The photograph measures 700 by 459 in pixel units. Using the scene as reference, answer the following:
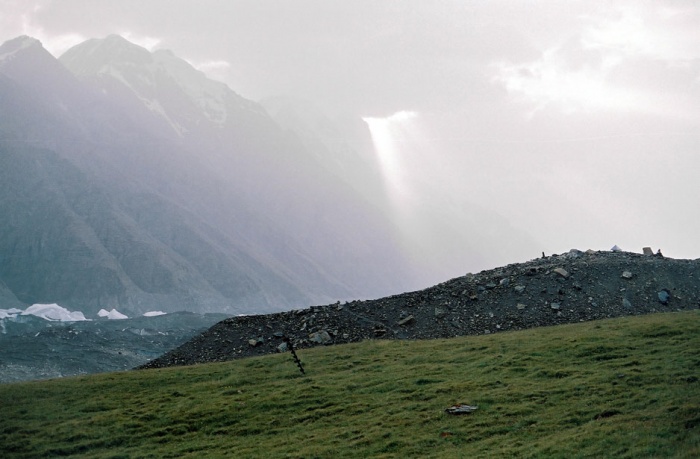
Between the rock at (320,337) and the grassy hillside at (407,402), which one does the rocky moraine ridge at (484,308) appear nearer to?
the rock at (320,337)

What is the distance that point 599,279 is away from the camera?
204ft

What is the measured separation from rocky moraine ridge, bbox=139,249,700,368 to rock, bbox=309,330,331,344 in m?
0.10

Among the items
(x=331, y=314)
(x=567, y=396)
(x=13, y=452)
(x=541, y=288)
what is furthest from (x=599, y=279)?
(x=13, y=452)

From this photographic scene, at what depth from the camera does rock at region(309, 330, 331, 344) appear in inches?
2313

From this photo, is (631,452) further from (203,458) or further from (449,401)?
(203,458)

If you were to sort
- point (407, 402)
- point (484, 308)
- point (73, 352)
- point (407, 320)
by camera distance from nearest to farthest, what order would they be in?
point (407, 402), point (484, 308), point (407, 320), point (73, 352)

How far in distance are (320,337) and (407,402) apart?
2326 cm

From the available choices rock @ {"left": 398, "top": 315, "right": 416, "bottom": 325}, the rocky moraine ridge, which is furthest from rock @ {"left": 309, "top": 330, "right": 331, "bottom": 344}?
rock @ {"left": 398, "top": 315, "right": 416, "bottom": 325}

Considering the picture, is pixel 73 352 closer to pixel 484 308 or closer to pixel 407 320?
pixel 407 320

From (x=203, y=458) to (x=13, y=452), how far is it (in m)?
12.1

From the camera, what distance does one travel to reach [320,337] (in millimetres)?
59156

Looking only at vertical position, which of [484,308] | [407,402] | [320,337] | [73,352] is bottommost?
[407,402]

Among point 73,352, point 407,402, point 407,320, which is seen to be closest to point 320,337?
point 407,320

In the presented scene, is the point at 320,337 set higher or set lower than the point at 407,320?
lower
